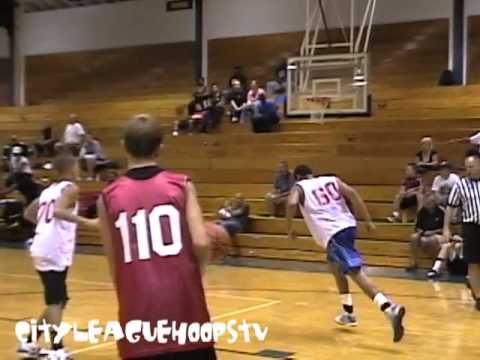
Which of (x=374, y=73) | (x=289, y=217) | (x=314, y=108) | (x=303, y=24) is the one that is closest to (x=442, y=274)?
(x=289, y=217)

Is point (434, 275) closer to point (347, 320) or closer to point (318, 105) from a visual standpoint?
point (347, 320)

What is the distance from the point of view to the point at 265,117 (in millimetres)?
17688

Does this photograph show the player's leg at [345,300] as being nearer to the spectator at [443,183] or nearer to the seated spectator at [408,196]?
the spectator at [443,183]

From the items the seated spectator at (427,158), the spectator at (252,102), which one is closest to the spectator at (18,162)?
the spectator at (252,102)

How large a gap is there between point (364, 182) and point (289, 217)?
691 centimetres

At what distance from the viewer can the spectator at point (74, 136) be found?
62.2 feet

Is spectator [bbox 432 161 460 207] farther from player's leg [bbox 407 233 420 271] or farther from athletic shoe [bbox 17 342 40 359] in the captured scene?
athletic shoe [bbox 17 342 40 359]

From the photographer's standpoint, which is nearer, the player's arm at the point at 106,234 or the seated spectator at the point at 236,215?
the player's arm at the point at 106,234

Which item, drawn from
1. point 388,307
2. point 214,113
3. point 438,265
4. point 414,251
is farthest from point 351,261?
point 214,113

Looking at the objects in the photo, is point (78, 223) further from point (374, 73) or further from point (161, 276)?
point (374, 73)

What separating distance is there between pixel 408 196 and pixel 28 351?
8.08 meters

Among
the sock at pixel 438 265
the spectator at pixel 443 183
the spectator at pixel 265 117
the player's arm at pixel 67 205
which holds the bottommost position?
the sock at pixel 438 265

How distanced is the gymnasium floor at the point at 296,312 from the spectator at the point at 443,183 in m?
1.63

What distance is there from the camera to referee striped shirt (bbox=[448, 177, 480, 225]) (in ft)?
29.4
